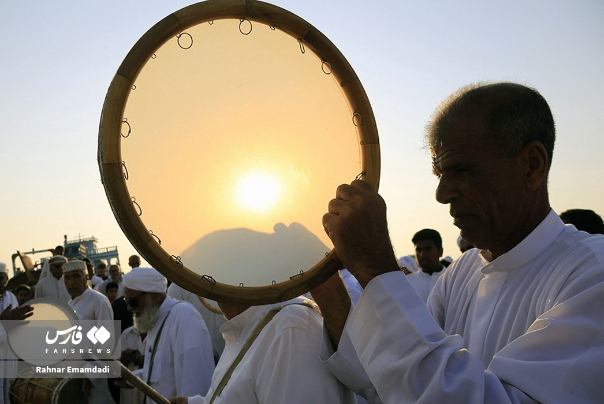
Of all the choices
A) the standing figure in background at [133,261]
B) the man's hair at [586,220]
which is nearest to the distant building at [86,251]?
the standing figure in background at [133,261]

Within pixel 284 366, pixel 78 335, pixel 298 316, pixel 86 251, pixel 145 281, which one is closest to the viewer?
pixel 284 366

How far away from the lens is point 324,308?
219 cm

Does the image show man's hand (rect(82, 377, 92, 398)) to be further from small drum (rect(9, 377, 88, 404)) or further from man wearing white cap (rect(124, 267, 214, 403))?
man wearing white cap (rect(124, 267, 214, 403))

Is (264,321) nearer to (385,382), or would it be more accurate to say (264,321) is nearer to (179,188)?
(179,188)

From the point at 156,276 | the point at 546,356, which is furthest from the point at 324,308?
the point at 156,276

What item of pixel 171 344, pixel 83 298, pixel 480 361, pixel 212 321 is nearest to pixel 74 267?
pixel 83 298

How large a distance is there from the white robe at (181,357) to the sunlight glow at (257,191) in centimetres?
343

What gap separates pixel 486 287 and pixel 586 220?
291 centimetres

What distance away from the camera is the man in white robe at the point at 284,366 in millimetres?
2281

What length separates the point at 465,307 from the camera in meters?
2.21

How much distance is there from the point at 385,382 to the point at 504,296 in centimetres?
66

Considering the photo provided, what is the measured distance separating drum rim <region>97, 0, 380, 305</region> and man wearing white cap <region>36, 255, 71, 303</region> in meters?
9.54

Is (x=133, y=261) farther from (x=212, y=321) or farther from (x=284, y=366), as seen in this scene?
(x=284, y=366)

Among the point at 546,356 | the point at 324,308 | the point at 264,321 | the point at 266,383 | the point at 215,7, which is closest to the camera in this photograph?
the point at 546,356
